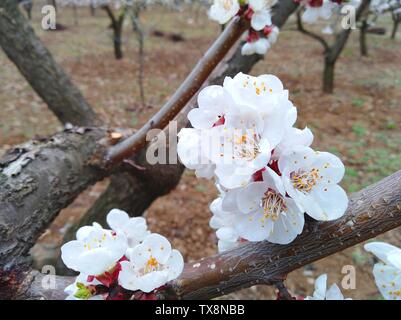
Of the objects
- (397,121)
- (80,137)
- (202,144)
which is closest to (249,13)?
(202,144)

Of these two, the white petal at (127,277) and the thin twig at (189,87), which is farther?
the thin twig at (189,87)

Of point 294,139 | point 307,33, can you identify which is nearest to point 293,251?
point 294,139

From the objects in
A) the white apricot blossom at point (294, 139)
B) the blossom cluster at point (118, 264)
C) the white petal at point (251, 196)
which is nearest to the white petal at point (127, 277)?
the blossom cluster at point (118, 264)

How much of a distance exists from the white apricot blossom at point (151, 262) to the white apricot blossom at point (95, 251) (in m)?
0.03

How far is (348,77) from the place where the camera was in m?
6.89

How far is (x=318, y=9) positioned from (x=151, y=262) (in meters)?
1.23

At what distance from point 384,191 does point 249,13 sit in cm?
77

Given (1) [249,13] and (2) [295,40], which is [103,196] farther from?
(2) [295,40]

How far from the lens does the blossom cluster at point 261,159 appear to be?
59 centimetres

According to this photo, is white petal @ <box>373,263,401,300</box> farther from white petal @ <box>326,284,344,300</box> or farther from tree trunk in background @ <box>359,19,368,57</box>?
tree trunk in background @ <box>359,19,368,57</box>

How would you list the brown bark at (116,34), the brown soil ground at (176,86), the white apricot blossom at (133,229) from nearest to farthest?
the white apricot blossom at (133,229)
the brown soil ground at (176,86)
the brown bark at (116,34)

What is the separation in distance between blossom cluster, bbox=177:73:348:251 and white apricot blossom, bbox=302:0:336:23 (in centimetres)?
104

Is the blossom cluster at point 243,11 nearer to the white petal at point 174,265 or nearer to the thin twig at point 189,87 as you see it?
the thin twig at point 189,87

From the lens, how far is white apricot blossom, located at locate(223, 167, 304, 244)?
627mm
